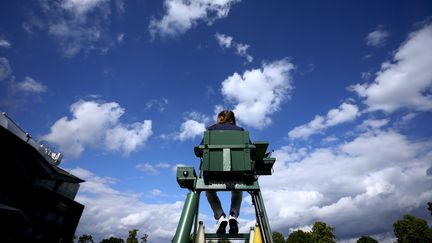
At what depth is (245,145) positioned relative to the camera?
356 centimetres

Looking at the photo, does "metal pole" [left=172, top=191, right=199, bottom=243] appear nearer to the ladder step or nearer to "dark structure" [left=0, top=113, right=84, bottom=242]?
the ladder step

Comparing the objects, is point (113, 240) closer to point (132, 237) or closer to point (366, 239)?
point (132, 237)

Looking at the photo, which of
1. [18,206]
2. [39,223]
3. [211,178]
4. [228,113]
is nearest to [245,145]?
[211,178]

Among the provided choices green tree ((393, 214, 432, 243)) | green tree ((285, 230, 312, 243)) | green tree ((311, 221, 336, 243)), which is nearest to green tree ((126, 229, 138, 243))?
green tree ((311, 221, 336, 243))

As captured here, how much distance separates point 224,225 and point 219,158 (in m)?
1.38

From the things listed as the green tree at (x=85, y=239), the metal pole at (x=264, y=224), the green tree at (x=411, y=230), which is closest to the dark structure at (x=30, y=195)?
the metal pole at (x=264, y=224)

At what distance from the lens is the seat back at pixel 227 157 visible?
341 centimetres

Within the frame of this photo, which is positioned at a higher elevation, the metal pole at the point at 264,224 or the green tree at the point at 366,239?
the green tree at the point at 366,239

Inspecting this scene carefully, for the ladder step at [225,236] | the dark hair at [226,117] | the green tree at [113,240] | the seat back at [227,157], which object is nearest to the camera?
the seat back at [227,157]

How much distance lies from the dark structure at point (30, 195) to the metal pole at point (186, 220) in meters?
39.4

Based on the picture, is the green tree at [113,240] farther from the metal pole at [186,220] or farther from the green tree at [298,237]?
the metal pole at [186,220]

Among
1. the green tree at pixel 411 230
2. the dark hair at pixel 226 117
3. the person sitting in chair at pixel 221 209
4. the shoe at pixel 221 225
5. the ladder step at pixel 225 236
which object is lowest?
the ladder step at pixel 225 236

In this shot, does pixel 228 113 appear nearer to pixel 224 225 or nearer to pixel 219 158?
pixel 219 158

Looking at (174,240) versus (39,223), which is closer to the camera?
(174,240)
